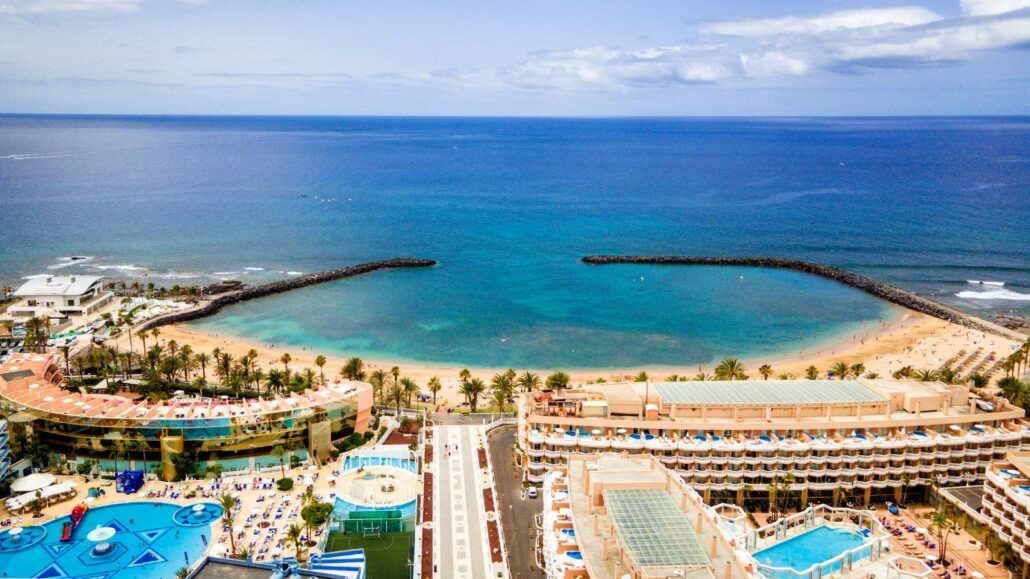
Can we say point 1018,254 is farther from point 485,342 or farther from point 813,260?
point 485,342

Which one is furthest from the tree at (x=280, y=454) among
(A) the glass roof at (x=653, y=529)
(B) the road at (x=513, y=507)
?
(A) the glass roof at (x=653, y=529)

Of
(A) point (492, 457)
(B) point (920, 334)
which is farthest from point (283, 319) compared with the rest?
(B) point (920, 334)

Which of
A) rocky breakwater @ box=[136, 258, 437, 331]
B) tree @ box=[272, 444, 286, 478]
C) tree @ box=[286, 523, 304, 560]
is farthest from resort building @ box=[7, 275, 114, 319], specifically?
tree @ box=[286, 523, 304, 560]

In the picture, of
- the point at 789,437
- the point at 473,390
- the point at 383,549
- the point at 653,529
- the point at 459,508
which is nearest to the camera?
the point at 653,529

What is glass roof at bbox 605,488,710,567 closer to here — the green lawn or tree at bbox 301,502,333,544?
the green lawn

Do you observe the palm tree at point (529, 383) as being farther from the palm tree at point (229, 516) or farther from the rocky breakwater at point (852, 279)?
the rocky breakwater at point (852, 279)

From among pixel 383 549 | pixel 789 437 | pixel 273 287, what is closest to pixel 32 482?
pixel 383 549

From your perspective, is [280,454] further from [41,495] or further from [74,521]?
[41,495]
